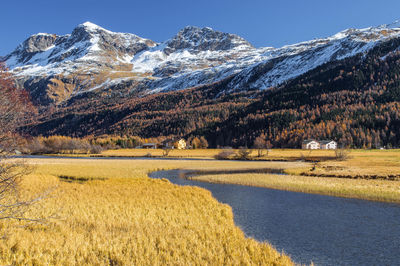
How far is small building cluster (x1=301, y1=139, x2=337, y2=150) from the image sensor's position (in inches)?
6009

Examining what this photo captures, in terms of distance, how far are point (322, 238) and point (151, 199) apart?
14.7 metres

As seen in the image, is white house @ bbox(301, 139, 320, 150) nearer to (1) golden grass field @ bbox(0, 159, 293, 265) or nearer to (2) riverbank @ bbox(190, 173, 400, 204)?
(2) riverbank @ bbox(190, 173, 400, 204)

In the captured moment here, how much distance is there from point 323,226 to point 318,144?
14365 cm

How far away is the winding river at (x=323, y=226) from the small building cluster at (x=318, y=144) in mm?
125009

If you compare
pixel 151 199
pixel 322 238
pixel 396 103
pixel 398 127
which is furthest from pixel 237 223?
pixel 396 103

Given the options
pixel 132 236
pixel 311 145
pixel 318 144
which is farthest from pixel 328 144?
pixel 132 236

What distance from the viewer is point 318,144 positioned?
156m

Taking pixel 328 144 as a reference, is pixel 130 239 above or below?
below

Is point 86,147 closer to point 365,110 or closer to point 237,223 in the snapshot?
point 365,110

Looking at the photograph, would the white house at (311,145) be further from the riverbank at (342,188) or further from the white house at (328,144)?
the riverbank at (342,188)

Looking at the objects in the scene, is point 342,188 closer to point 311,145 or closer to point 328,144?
point 311,145

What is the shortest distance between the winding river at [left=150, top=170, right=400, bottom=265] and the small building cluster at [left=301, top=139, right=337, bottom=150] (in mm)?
125009

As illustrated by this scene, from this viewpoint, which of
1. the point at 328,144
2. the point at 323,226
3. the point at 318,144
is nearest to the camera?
the point at 323,226

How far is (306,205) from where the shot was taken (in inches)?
1161
